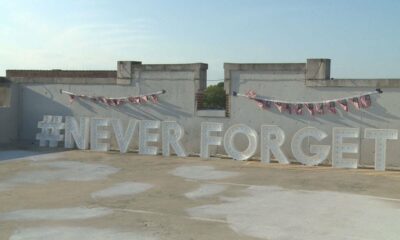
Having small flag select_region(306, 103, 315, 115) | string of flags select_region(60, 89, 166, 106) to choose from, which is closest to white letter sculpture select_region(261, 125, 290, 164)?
small flag select_region(306, 103, 315, 115)

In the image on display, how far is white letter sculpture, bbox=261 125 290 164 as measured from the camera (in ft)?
53.9

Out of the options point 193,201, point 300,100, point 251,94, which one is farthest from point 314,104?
point 193,201

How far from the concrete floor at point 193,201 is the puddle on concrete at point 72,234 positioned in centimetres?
1

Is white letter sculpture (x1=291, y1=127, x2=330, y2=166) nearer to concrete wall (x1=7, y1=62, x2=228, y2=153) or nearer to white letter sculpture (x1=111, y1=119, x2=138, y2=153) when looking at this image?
concrete wall (x1=7, y1=62, x2=228, y2=153)

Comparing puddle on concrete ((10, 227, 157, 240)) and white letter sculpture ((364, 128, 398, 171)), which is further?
white letter sculpture ((364, 128, 398, 171))

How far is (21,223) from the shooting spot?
28.6 feet

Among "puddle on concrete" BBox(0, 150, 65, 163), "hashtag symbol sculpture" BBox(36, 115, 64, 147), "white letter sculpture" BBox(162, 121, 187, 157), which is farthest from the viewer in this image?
"hashtag symbol sculpture" BBox(36, 115, 64, 147)

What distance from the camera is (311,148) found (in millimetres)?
16203

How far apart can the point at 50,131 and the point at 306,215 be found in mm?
13285

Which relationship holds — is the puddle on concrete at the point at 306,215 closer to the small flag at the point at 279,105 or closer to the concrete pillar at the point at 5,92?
the small flag at the point at 279,105

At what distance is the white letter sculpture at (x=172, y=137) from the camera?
1791cm

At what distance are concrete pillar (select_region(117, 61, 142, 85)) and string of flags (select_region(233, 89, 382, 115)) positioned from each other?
4074 millimetres

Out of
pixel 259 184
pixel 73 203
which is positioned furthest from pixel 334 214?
pixel 73 203

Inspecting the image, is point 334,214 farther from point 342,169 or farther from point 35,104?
point 35,104
